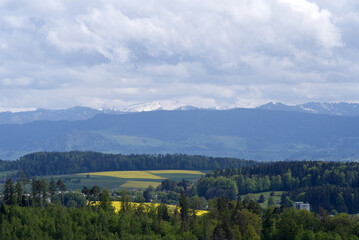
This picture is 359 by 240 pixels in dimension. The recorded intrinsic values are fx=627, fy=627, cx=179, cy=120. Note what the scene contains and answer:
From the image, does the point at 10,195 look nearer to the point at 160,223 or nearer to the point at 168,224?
the point at 160,223

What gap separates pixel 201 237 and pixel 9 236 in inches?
1989

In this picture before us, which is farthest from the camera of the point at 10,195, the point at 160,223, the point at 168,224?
the point at 10,195

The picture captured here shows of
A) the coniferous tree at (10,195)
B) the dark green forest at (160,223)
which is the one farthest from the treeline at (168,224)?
the coniferous tree at (10,195)

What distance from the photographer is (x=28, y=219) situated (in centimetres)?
14775

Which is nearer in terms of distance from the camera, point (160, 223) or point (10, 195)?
point (160, 223)

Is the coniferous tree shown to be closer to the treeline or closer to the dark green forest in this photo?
the dark green forest

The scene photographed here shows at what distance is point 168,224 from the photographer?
549 ft

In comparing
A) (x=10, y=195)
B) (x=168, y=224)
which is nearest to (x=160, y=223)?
(x=168, y=224)

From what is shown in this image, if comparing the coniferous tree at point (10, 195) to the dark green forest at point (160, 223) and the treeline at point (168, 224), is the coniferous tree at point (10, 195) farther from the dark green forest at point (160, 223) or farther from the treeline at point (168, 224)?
the treeline at point (168, 224)

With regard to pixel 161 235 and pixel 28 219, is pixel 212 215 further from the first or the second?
pixel 28 219

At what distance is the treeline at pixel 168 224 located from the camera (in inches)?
5728

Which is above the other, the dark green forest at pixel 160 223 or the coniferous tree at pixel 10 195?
the coniferous tree at pixel 10 195

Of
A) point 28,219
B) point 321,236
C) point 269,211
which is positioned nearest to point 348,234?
point 321,236

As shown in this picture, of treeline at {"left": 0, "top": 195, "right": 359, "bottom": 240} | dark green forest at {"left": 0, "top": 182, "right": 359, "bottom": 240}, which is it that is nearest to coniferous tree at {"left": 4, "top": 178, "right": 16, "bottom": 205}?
dark green forest at {"left": 0, "top": 182, "right": 359, "bottom": 240}
